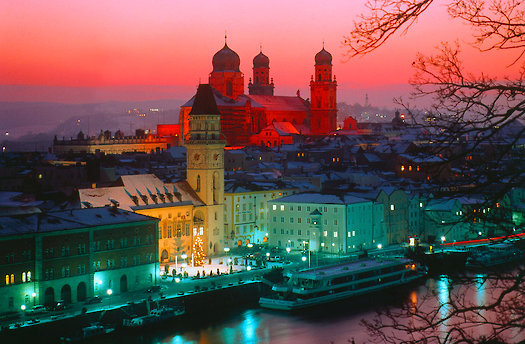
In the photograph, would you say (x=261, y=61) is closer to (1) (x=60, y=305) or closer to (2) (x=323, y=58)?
(2) (x=323, y=58)

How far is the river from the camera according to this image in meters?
32.3

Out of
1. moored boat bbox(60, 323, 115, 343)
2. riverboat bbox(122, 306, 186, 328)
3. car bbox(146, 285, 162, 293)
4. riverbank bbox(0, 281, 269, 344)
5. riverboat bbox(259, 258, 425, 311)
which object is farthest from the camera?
riverboat bbox(259, 258, 425, 311)

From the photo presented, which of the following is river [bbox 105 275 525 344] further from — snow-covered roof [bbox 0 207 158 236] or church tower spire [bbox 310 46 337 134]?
church tower spire [bbox 310 46 337 134]

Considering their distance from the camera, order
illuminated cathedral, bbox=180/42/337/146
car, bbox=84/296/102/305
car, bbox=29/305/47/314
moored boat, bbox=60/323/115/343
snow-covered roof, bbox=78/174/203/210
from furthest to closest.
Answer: illuminated cathedral, bbox=180/42/337/146, snow-covered roof, bbox=78/174/203/210, car, bbox=84/296/102/305, car, bbox=29/305/47/314, moored boat, bbox=60/323/115/343

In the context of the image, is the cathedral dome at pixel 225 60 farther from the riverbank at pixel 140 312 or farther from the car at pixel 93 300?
the car at pixel 93 300

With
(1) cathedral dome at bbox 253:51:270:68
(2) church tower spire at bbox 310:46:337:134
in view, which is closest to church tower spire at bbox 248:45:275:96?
(1) cathedral dome at bbox 253:51:270:68

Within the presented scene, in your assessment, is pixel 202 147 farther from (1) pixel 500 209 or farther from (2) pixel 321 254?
(1) pixel 500 209

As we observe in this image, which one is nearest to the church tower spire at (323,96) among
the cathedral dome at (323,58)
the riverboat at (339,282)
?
the cathedral dome at (323,58)

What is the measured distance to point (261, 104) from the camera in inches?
3875

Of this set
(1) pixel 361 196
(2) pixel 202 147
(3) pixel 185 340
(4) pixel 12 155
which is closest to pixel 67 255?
(3) pixel 185 340

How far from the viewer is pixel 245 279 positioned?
40.8 metres

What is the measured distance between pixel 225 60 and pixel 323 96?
14.7 metres

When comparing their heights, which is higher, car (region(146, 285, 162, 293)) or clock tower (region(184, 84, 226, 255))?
clock tower (region(184, 84, 226, 255))

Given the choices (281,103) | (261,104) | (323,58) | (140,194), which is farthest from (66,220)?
(281,103)
